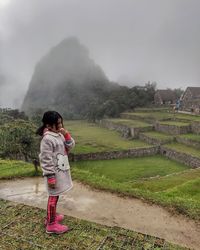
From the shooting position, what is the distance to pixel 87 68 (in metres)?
82.4

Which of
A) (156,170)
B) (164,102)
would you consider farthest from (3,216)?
(164,102)

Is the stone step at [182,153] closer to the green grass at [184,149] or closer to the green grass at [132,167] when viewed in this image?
the green grass at [184,149]

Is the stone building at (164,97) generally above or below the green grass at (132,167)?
above

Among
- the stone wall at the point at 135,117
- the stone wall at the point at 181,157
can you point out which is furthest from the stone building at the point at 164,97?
the stone wall at the point at 181,157

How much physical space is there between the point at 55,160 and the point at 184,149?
21.3 meters

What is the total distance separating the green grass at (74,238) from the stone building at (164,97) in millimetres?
47118

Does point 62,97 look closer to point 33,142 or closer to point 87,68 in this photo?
point 87,68

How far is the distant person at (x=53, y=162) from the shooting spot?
3.89 meters

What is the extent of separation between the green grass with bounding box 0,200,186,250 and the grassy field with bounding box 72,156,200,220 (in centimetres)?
128

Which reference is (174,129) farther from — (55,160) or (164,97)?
(55,160)

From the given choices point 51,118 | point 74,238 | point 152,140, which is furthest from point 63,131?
point 152,140

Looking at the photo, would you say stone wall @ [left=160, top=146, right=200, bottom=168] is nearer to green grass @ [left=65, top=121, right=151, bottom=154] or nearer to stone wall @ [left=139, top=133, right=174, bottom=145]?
stone wall @ [left=139, top=133, right=174, bottom=145]

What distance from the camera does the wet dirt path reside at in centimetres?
407

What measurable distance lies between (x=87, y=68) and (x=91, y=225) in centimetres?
8022
